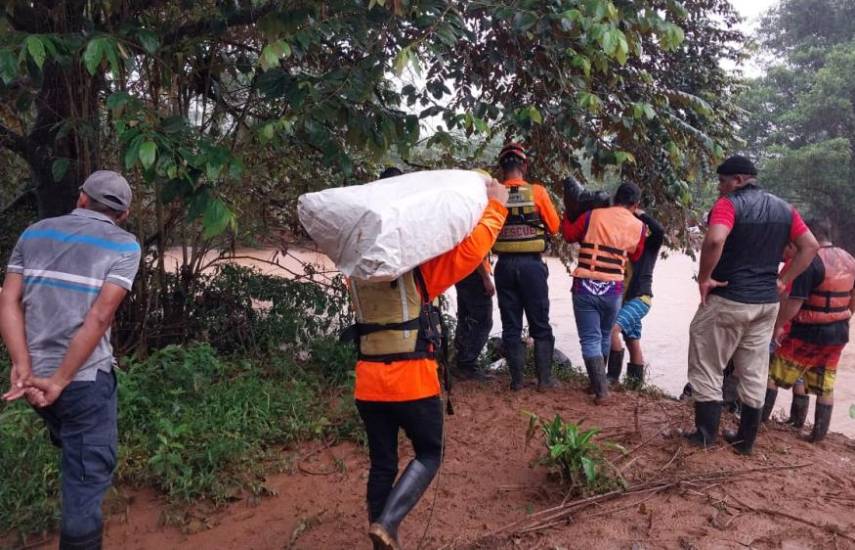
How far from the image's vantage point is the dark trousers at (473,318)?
17.6ft

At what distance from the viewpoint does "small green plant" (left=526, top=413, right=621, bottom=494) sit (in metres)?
3.26

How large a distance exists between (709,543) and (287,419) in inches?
102

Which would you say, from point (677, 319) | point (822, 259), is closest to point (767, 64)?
point (677, 319)

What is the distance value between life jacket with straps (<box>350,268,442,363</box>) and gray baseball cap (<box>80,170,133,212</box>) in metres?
1.01

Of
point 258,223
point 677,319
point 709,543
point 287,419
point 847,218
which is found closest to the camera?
point 709,543

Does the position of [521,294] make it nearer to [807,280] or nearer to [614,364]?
[614,364]

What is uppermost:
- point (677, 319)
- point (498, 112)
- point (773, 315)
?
point (498, 112)

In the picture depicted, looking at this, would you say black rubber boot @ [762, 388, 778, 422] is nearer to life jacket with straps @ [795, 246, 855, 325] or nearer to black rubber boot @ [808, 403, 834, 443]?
black rubber boot @ [808, 403, 834, 443]

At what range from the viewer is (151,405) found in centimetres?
416

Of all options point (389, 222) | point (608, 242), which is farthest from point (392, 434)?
point (608, 242)

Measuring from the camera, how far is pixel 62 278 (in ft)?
8.10

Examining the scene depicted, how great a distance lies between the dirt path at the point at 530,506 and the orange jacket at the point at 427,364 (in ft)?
2.92

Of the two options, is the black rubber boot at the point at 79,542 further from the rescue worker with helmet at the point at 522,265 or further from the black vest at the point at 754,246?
the black vest at the point at 754,246

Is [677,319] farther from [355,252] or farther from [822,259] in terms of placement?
[355,252]
